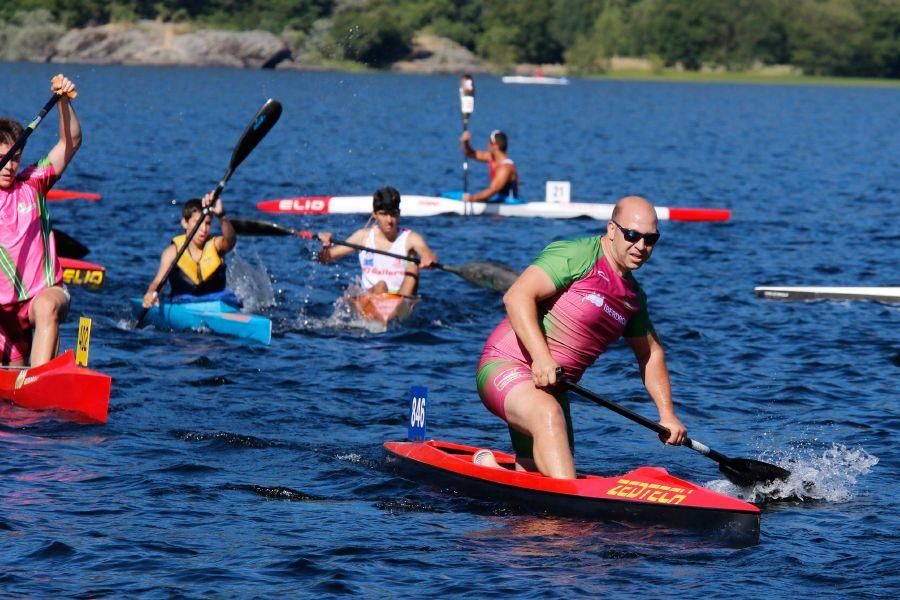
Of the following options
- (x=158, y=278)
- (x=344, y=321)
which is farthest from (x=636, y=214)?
(x=344, y=321)

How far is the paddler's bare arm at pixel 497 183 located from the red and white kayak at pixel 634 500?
55.1 ft

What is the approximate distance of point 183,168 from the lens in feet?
119

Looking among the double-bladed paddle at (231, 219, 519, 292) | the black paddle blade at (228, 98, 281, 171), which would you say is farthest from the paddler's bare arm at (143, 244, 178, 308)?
the double-bladed paddle at (231, 219, 519, 292)

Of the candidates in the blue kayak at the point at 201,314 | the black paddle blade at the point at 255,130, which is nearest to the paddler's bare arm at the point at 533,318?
the blue kayak at the point at 201,314

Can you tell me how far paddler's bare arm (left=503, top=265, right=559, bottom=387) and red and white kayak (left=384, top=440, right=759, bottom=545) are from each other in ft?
2.59

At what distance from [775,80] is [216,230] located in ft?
393

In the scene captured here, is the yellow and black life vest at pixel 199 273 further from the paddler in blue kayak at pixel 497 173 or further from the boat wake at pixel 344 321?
the paddler in blue kayak at pixel 497 173

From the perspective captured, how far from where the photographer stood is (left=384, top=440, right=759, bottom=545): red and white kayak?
27.0ft

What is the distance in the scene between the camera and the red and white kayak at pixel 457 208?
84.0 ft

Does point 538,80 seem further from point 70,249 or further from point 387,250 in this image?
point 387,250

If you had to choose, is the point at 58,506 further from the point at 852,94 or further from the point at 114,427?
the point at 852,94

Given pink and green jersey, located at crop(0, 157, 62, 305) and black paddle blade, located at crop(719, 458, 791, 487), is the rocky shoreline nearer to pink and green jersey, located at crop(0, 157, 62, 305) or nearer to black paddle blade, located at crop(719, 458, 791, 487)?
pink and green jersey, located at crop(0, 157, 62, 305)

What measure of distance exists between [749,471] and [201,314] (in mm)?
7218

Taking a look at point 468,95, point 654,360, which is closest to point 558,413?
point 654,360
